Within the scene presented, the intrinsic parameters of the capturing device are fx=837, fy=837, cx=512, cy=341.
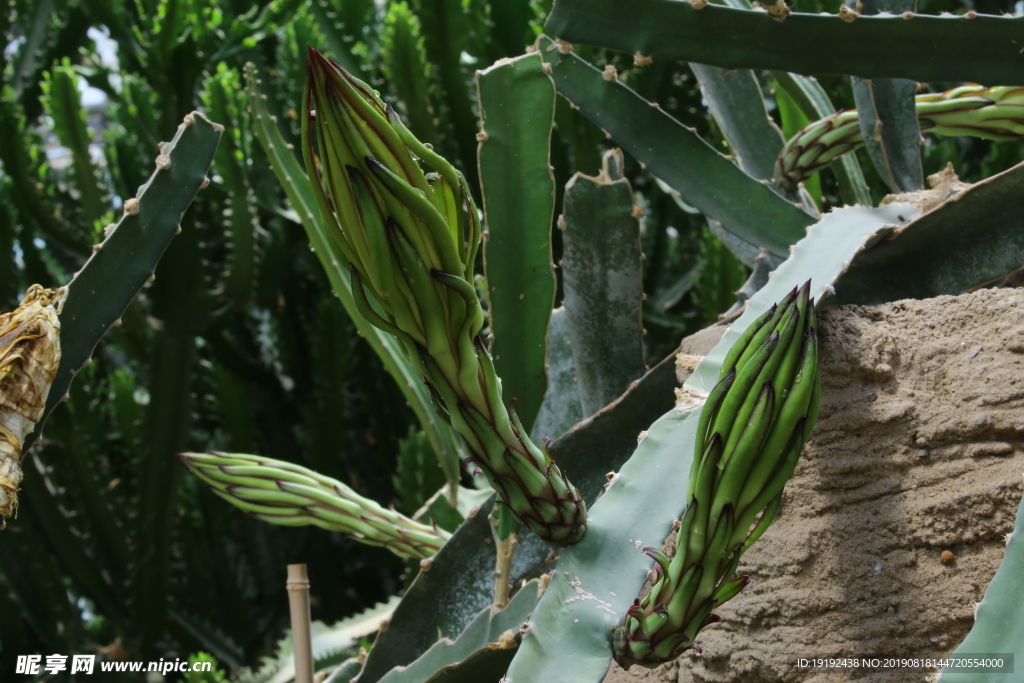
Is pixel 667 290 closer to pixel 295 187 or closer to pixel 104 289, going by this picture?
pixel 295 187

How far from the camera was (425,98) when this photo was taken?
6.10ft

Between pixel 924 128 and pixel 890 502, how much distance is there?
0.60 meters

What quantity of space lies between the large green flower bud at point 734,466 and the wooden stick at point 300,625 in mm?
436

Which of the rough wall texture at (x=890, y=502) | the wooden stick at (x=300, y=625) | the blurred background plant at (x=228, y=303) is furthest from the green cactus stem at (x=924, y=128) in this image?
the wooden stick at (x=300, y=625)

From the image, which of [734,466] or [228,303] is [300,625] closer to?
[734,466]

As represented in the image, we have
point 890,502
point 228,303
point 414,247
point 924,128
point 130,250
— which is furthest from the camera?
point 228,303

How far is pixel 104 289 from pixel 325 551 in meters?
1.53

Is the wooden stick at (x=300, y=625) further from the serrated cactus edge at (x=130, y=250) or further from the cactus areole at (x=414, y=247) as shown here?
the cactus areole at (x=414, y=247)

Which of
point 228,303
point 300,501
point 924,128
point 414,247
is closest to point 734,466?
point 414,247

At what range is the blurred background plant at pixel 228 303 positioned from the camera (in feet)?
5.96

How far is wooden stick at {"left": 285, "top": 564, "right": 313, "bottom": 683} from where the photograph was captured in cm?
83

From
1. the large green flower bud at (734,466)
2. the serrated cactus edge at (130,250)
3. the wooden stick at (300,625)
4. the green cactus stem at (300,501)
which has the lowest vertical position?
the wooden stick at (300,625)

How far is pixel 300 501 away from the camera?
2.88 feet

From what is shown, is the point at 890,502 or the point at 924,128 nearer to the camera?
the point at 890,502
